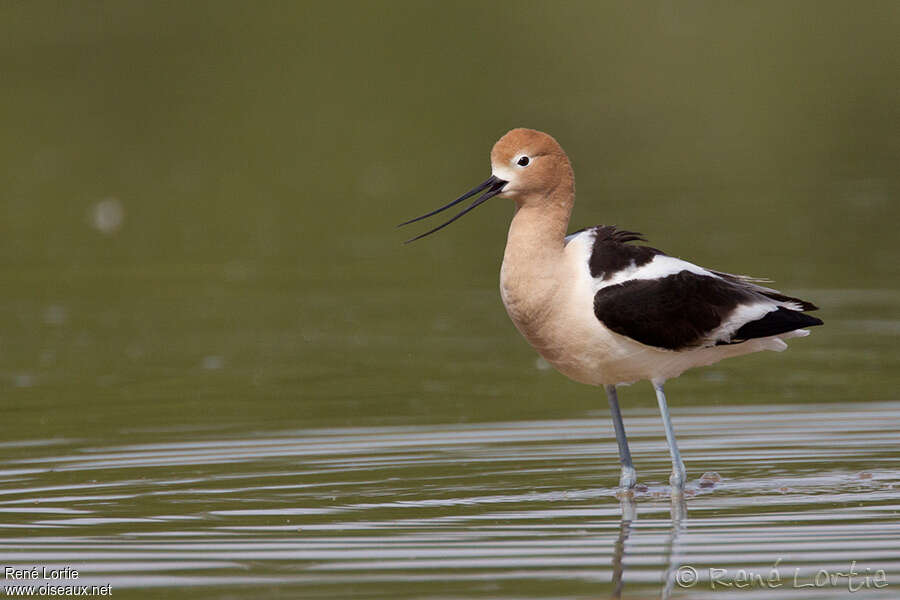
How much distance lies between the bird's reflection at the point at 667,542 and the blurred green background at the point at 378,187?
9.85ft

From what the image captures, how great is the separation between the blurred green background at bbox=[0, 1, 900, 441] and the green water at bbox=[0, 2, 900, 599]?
79 mm

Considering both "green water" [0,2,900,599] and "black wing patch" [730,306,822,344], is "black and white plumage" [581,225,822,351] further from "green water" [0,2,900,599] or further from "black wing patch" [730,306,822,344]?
"green water" [0,2,900,599]

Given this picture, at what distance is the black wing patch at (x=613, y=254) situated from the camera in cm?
1032

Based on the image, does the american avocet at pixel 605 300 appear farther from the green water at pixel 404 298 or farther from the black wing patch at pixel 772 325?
the green water at pixel 404 298

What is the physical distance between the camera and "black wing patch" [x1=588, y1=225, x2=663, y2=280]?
406 inches

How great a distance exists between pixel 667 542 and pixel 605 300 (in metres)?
Result: 1.59

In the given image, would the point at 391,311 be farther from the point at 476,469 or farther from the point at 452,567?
the point at 452,567

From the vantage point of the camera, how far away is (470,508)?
9930 mm

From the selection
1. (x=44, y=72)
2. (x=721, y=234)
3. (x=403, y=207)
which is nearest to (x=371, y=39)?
(x=44, y=72)

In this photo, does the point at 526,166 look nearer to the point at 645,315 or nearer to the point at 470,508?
the point at 645,315

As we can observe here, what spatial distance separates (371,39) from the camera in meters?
37.7

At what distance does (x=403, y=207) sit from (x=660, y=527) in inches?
543

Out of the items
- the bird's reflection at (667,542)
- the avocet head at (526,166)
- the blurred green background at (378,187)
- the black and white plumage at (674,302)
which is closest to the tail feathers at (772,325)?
the black and white plumage at (674,302)

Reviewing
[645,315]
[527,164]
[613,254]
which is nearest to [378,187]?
[527,164]
